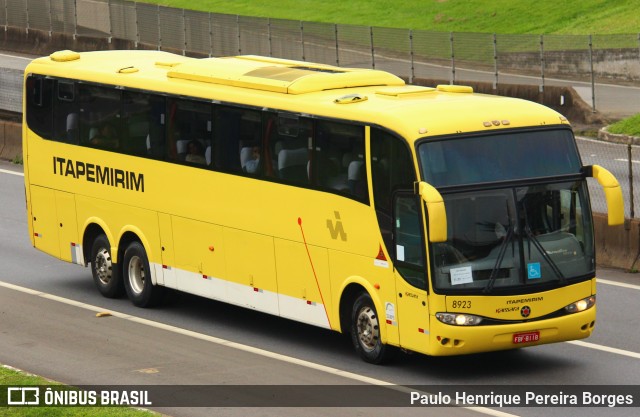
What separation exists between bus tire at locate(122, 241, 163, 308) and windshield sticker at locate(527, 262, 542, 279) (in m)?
6.42

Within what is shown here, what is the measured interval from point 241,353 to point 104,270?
435 cm

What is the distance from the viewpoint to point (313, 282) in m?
17.1

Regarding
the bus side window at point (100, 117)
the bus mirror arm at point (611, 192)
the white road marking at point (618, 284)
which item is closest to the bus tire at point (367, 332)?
the bus mirror arm at point (611, 192)

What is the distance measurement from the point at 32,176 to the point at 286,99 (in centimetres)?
611

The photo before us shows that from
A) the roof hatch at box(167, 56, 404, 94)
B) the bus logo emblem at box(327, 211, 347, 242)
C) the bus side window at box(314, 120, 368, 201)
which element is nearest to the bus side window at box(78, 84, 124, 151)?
the roof hatch at box(167, 56, 404, 94)

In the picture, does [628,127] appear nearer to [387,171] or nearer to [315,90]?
[315,90]

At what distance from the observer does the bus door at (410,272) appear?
1529 centimetres

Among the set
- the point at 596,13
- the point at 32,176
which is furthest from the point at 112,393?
the point at 596,13

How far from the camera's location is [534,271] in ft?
50.5

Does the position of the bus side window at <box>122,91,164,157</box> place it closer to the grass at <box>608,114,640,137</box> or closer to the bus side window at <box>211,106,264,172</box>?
the bus side window at <box>211,106,264,172</box>

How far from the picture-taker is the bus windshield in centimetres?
1519

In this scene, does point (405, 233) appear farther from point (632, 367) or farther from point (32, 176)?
point (32, 176)

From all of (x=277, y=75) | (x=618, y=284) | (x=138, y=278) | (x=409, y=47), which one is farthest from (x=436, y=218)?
(x=409, y=47)

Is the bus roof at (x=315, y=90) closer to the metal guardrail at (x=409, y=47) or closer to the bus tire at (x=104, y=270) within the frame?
the bus tire at (x=104, y=270)
